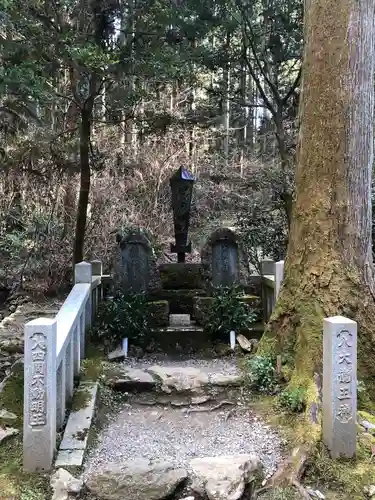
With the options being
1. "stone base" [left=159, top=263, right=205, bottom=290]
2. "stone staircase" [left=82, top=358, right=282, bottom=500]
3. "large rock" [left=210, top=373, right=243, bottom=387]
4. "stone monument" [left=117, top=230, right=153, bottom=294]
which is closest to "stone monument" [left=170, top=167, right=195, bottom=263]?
"stone base" [left=159, top=263, right=205, bottom=290]

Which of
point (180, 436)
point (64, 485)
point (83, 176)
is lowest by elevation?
point (180, 436)

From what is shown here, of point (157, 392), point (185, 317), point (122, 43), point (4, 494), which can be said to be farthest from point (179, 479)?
point (122, 43)

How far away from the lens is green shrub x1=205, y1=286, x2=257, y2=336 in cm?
581

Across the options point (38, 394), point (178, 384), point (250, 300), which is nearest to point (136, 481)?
point (38, 394)

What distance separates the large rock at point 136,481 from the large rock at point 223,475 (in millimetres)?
112

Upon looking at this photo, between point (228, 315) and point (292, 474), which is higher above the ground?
point (228, 315)

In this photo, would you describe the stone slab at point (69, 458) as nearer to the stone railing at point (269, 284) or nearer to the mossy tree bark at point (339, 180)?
the mossy tree bark at point (339, 180)

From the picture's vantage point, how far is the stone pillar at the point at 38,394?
302 cm

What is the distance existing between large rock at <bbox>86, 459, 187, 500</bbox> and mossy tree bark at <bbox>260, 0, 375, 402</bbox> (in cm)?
157

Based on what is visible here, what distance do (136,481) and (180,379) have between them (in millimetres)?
1686

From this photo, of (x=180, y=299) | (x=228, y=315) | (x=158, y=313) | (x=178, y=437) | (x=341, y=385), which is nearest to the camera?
(x=341, y=385)

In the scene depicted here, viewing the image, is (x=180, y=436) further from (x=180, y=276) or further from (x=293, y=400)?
(x=180, y=276)

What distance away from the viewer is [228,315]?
19.1 feet

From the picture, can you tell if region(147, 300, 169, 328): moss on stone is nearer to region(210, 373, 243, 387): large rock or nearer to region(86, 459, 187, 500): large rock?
region(210, 373, 243, 387): large rock
